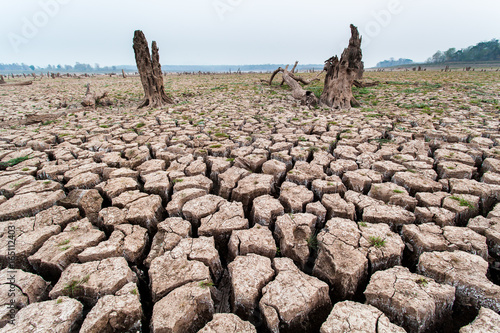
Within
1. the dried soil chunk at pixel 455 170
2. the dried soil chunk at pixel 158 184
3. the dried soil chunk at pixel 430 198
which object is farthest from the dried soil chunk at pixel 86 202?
the dried soil chunk at pixel 455 170

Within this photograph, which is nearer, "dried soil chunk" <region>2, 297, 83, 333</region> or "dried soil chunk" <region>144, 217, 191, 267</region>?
"dried soil chunk" <region>2, 297, 83, 333</region>

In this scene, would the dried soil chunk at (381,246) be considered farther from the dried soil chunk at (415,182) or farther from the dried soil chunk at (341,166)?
the dried soil chunk at (341,166)

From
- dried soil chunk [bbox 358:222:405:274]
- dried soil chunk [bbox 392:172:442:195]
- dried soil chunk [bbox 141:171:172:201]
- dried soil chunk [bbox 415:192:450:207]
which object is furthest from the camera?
dried soil chunk [bbox 141:171:172:201]

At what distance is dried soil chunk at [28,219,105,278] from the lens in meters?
2.03

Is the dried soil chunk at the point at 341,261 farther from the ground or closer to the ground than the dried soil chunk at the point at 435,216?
closer to the ground

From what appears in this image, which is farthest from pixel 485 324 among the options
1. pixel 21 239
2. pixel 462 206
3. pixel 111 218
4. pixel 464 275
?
pixel 21 239

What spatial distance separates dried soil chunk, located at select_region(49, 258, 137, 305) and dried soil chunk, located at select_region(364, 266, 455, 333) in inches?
78.0

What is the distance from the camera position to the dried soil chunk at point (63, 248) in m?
2.03

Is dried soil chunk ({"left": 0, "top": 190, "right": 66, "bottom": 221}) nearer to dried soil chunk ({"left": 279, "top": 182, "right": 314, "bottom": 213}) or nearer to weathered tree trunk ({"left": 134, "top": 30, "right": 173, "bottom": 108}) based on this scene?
dried soil chunk ({"left": 279, "top": 182, "right": 314, "bottom": 213})

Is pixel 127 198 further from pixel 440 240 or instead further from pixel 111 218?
pixel 440 240

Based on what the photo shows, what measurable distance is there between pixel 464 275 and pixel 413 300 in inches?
21.7

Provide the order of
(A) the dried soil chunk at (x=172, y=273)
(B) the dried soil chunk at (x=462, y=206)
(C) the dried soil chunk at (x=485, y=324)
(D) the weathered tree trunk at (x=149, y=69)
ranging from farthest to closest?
(D) the weathered tree trunk at (x=149, y=69), (B) the dried soil chunk at (x=462, y=206), (A) the dried soil chunk at (x=172, y=273), (C) the dried soil chunk at (x=485, y=324)

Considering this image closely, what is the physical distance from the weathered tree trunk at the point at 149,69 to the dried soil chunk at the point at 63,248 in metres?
6.52

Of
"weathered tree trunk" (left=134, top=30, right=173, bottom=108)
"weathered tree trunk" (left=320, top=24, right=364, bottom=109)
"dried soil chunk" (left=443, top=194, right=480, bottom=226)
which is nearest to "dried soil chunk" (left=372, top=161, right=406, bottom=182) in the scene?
"dried soil chunk" (left=443, top=194, right=480, bottom=226)
